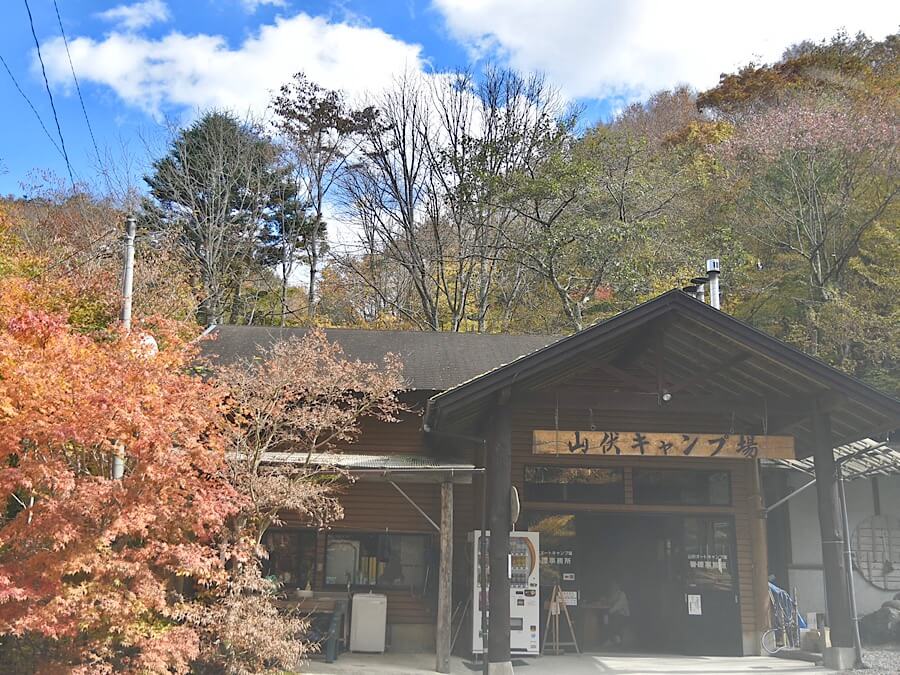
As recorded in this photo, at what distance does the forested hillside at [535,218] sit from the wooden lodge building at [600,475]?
20.3 feet

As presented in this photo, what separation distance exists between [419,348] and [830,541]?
8.23 m

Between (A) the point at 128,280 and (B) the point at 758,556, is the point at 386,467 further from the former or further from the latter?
(B) the point at 758,556

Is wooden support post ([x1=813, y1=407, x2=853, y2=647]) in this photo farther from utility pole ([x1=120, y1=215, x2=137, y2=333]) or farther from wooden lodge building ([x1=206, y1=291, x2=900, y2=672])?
utility pole ([x1=120, y1=215, x2=137, y2=333])

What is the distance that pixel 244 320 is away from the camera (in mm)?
27891

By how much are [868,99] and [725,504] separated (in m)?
15.9

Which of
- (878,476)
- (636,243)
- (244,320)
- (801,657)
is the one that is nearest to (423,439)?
(801,657)

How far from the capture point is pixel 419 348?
51.1ft

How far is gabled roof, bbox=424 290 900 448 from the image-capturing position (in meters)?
9.44

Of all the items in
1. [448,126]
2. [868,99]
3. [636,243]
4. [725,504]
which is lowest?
[725,504]

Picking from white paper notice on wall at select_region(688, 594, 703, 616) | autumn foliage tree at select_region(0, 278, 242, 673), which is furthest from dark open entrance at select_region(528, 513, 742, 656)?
autumn foliage tree at select_region(0, 278, 242, 673)

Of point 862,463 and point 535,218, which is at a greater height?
point 535,218

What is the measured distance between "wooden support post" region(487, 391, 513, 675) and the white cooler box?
336 cm

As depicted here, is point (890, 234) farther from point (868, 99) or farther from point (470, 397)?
point (470, 397)

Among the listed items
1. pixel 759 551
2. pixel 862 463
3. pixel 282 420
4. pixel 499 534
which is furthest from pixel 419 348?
pixel 862 463
